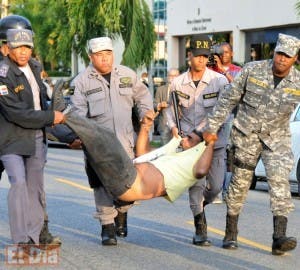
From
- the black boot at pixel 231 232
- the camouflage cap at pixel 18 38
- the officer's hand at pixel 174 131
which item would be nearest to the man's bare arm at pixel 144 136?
the officer's hand at pixel 174 131

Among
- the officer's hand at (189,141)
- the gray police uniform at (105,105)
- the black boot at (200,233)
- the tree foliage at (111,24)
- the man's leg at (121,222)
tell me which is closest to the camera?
the officer's hand at (189,141)

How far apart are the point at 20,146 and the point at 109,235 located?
1469mm

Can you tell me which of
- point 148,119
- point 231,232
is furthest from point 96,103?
point 231,232

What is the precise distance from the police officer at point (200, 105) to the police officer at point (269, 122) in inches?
21.1

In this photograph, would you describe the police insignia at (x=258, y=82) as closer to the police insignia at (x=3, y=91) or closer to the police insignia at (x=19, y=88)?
the police insignia at (x=19, y=88)

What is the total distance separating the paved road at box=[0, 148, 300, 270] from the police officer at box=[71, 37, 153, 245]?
13.3 inches

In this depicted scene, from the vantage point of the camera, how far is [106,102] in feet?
28.3

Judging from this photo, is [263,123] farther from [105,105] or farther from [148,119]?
[105,105]

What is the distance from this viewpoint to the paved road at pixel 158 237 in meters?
7.67

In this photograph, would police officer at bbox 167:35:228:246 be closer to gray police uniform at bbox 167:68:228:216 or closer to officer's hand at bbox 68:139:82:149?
gray police uniform at bbox 167:68:228:216

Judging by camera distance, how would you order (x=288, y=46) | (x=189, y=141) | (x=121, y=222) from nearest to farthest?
(x=288, y=46) → (x=189, y=141) → (x=121, y=222)

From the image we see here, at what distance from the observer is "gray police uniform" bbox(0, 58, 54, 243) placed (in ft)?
24.4

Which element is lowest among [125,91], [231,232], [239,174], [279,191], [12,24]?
[231,232]

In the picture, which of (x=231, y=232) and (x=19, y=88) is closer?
(x=19, y=88)
